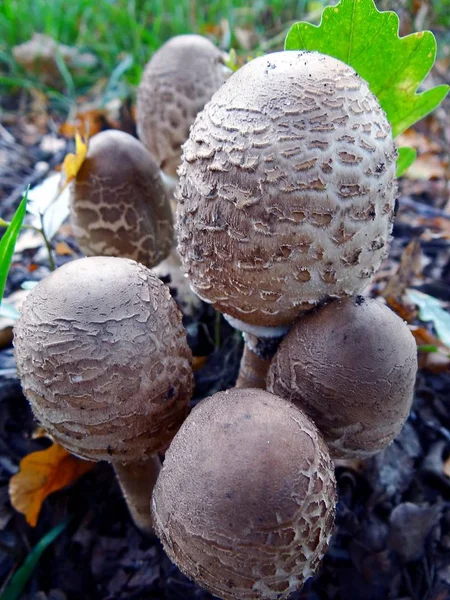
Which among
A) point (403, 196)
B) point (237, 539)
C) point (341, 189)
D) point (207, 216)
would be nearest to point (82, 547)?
point (237, 539)

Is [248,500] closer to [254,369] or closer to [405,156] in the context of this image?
[254,369]

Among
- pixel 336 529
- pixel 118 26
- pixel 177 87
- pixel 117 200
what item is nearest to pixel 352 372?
pixel 336 529

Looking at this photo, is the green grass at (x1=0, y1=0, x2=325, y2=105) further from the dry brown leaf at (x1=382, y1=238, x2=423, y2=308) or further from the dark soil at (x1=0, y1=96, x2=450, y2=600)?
the dark soil at (x1=0, y1=96, x2=450, y2=600)

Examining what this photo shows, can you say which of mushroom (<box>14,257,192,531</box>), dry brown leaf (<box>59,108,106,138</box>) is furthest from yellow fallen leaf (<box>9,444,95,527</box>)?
dry brown leaf (<box>59,108,106,138</box>)

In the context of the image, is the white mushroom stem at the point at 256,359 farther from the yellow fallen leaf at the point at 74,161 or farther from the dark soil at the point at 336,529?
the yellow fallen leaf at the point at 74,161

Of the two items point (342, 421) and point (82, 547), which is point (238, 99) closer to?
point (342, 421)

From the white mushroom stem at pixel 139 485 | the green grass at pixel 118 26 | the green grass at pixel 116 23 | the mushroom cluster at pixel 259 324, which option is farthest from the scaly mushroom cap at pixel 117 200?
the green grass at pixel 116 23
